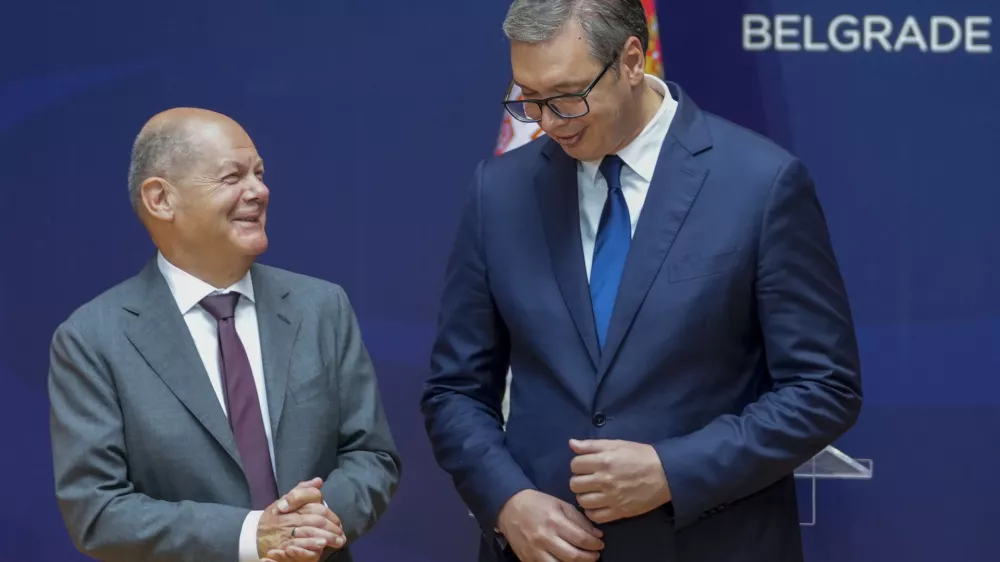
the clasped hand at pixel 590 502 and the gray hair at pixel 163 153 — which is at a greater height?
the gray hair at pixel 163 153

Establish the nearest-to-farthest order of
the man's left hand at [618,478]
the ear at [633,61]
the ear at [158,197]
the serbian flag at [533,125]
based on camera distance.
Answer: the man's left hand at [618,478] → the ear at [633,61] → the ear at [158,197] → the serbian flag at [533,125]

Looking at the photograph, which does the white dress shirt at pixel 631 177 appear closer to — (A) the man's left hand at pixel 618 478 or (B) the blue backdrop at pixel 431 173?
(A) the man's left hand at pixel 618 478

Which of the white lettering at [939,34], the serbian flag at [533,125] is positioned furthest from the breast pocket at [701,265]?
the white lettering at [939,34]

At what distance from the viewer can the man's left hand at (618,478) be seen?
244 centimetres

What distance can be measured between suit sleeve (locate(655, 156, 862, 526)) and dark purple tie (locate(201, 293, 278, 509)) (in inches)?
27.9

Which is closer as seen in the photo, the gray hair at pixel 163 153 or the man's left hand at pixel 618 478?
the man's left hand at pixel 618 478

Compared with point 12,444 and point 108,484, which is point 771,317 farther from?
point 12,444

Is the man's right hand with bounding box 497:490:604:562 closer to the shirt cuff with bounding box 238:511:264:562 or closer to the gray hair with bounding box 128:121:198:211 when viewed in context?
the shirt cuff with bounding box 238:511:264:562

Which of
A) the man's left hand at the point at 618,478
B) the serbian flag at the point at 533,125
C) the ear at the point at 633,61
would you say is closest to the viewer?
the man's left hand at the point at 618,478

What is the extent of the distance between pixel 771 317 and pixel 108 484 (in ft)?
3.85

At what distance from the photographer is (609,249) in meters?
2.59

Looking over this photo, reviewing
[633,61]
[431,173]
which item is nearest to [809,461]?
[431,173]

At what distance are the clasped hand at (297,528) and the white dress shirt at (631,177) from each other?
2.07 ft

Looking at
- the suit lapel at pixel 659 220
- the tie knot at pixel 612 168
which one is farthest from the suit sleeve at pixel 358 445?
the tie knot at pixel 612 168
